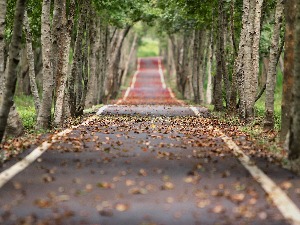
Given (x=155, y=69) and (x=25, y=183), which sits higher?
(x=25, y=183)

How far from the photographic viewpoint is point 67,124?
2033cm

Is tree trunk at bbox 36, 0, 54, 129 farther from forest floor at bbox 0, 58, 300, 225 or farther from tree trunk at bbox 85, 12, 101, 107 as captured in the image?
tree trunk at bbox 85, 12, 101, 107

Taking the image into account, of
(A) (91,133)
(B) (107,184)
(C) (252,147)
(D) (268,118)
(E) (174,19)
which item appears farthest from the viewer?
(E) (174,19)

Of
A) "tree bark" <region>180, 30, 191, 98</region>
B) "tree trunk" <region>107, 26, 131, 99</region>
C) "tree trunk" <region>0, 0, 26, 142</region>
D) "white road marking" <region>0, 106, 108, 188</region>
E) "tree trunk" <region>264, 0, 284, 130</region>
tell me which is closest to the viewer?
"white road marking" <region>0, 106, 108, 188</region>

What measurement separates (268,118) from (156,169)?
8.16 m

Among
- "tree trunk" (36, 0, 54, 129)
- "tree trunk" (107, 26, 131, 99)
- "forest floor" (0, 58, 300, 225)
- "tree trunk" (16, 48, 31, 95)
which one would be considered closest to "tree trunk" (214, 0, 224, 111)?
"tree trunk" (36, 0, 54, 129)

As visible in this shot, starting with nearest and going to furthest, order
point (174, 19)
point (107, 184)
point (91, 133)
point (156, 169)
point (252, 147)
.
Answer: point (107, 184)
point (156, 169)
point (252, 147)
point (91, 133)
point (174, 19)

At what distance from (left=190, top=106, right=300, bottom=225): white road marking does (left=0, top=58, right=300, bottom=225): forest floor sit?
1 centimetres

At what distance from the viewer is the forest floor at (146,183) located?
7.81 metres

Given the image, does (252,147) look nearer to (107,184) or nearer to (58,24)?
(107,184)

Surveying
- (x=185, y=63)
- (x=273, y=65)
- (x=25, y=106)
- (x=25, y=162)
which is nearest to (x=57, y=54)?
(x=273, y=65)

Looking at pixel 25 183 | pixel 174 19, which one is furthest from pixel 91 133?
pixel 174 19

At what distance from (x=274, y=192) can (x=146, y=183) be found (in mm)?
1893

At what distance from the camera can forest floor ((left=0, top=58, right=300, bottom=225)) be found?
7.81 metres
